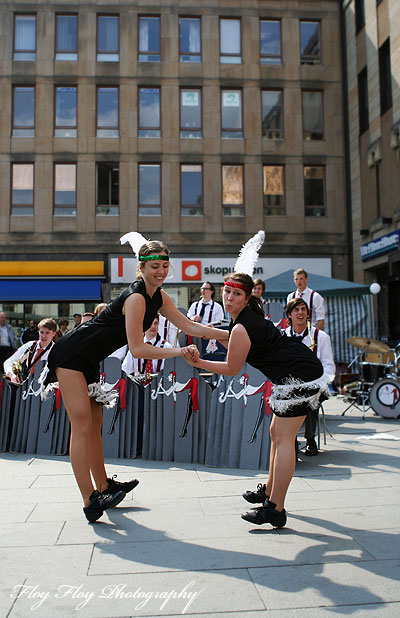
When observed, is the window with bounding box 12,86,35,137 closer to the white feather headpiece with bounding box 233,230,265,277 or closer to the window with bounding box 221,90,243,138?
the window with bounding box 221,90,243,138

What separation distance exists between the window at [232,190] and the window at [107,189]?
4423mm

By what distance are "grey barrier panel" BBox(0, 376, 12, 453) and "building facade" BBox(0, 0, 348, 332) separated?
15.3m

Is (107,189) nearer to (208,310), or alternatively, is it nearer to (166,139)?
(166,139)

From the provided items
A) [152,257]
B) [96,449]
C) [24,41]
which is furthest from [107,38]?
[96,449]

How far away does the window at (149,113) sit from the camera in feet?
76.1

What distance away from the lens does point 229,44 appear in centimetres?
2370

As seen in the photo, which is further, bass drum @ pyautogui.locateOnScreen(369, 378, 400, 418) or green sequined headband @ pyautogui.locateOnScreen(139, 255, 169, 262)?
bass drum @ pyautogui.locateOnScreen(369, 378, 400, 418)

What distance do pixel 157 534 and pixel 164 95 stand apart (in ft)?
72.2

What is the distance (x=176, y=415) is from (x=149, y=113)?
19.4 meters

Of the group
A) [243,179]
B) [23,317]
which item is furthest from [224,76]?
[23,317]

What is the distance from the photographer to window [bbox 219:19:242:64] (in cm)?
2364

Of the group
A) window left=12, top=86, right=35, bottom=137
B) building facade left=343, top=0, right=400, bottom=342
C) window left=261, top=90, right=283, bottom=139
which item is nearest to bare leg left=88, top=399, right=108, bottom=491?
building facade left=343, top=0, right=400, bottom=342

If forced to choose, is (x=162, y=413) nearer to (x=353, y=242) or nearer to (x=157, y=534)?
(x=157, y=534)

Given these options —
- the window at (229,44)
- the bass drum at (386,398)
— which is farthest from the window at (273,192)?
the bass drum at (386,398)
